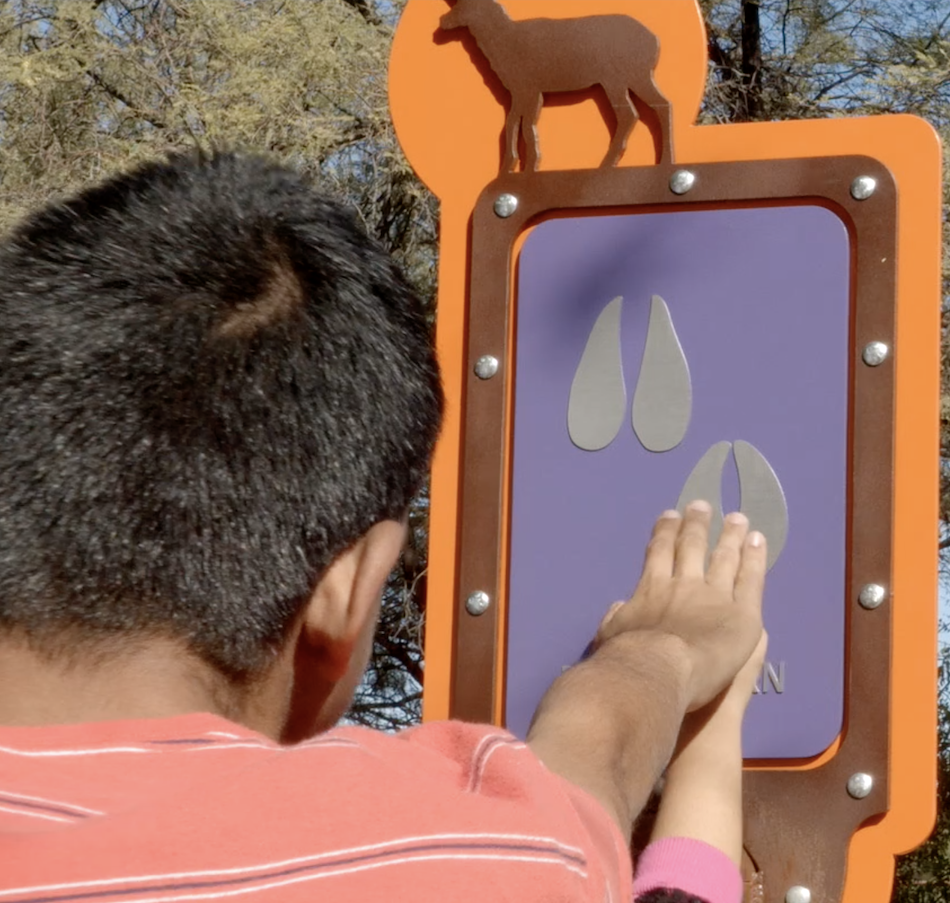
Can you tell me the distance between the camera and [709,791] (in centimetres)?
130

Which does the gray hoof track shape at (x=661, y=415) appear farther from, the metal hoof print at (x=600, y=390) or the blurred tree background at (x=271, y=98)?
the blurred tree background at (x=271, y=98)

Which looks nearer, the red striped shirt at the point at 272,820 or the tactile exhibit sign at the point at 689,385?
the red striped shirt at the point at 272,820

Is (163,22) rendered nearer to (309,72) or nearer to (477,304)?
(309,72)

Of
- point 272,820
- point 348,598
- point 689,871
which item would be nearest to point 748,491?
point 689,871

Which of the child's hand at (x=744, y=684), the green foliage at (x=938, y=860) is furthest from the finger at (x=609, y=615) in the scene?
the green foliage at (x=938, y=860)

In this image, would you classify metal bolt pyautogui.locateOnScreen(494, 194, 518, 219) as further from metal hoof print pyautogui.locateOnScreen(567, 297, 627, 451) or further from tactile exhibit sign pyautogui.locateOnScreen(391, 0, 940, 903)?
metal hoof print pyautogui.locateOnScreen(567, 297, 627, 451)

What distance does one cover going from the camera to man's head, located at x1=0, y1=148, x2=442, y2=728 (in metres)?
0.80

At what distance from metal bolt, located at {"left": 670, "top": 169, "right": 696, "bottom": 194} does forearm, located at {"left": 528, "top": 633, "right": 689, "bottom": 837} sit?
21.2 inches

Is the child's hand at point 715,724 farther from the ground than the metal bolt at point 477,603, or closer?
closer

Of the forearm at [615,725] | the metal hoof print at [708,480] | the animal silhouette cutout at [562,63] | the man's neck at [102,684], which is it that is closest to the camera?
the man's neck at [102,684]

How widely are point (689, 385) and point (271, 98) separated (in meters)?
2.61

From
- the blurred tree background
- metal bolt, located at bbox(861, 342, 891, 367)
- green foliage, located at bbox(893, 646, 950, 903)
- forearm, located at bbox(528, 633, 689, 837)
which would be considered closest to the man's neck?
forearm, located at bbox(528, 633, 689, 837)

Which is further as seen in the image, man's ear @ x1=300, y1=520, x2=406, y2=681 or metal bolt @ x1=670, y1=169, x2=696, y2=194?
metal bolt @ x1=670, y1=169, x2=696, y2=194

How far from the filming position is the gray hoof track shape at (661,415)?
141cm
